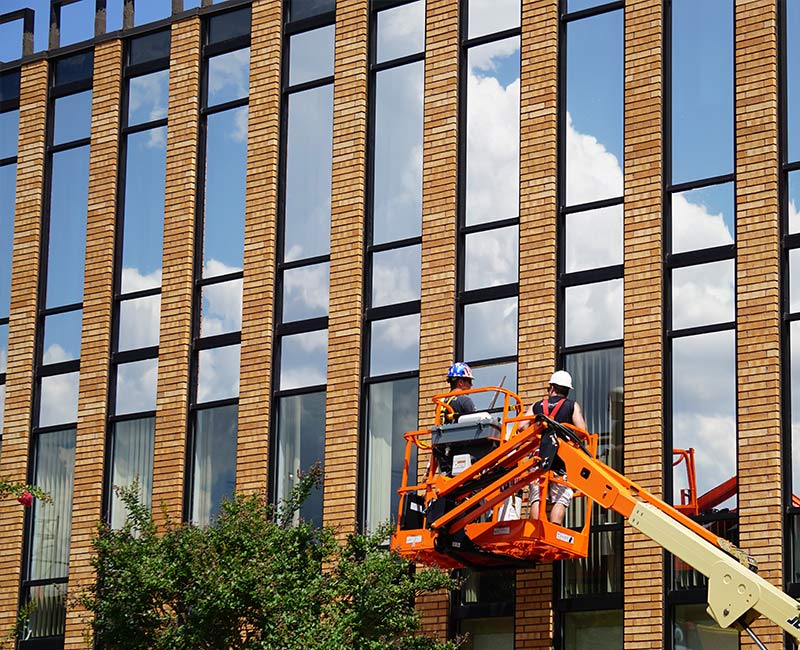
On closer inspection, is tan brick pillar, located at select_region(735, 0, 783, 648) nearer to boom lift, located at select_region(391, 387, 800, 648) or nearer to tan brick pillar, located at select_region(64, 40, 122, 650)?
boom lift, located at select_region(391, 387, 800, 648)

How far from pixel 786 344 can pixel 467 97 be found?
19.9 feet

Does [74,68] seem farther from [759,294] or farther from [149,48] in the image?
[759,294]

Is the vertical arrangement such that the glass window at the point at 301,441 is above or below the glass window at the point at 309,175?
below

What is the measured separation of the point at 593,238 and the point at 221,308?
6228 millimetres

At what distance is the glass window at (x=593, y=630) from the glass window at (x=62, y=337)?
959 cm

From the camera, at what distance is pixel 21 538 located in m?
26.9

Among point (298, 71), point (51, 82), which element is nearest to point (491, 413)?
point (298, 71)

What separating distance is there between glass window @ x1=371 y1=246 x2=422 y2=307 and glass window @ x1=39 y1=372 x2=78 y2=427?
5556mm

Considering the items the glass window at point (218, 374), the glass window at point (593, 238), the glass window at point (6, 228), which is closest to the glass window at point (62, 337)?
the glass window at point (6, 228)

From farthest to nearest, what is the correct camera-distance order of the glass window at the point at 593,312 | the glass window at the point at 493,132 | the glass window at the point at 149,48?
the glass window at the point at 149,48 < the glass window at the point at 493,132 < the glass window at the point at 593,312

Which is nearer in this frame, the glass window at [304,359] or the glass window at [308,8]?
the glass window at [304,359]

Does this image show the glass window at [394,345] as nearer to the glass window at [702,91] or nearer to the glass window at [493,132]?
the glass window at [493,132]

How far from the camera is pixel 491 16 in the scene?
79.9ft

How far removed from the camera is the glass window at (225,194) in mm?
26172
